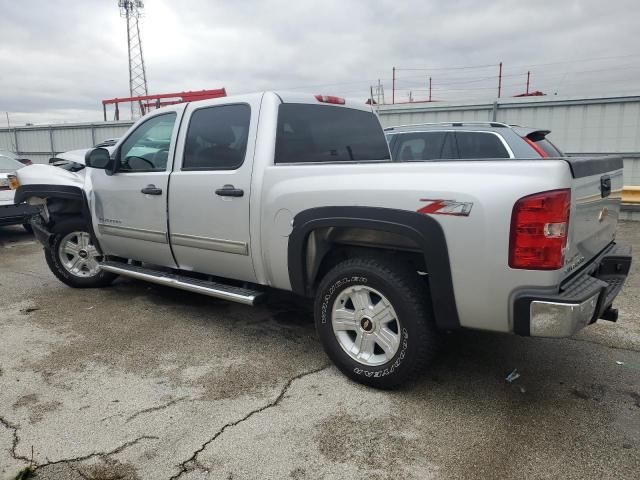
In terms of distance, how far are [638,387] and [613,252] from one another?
879 mm

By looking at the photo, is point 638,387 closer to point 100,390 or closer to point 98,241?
point 100,390

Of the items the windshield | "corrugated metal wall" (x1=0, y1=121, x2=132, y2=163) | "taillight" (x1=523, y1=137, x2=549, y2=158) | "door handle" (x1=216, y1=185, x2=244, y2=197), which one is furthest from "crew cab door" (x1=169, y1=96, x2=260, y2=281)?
"corrugated metal wall" (x1=0, y1=121, x2=132, y2=163)

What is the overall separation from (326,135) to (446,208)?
1633 millimetres

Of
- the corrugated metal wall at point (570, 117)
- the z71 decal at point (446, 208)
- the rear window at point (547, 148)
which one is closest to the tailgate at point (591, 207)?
the z71 decal at point (446, 208)

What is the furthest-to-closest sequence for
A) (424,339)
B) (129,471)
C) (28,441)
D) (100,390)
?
(100,390), (424,339), (28,441), (129,471)

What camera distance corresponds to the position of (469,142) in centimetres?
668

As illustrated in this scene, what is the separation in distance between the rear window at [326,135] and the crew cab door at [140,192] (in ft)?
3.53

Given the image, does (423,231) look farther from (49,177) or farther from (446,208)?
(49,177)

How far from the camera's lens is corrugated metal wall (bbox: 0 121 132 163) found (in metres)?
16.1

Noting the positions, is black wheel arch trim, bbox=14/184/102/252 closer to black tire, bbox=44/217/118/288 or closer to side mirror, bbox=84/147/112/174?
black tire, bbox=44/217/118/288

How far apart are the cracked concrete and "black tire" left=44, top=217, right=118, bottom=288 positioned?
849 millimetres

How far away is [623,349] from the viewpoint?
12.4ft

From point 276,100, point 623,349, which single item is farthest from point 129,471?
point 623,349

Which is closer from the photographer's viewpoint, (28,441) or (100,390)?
(28,441)
